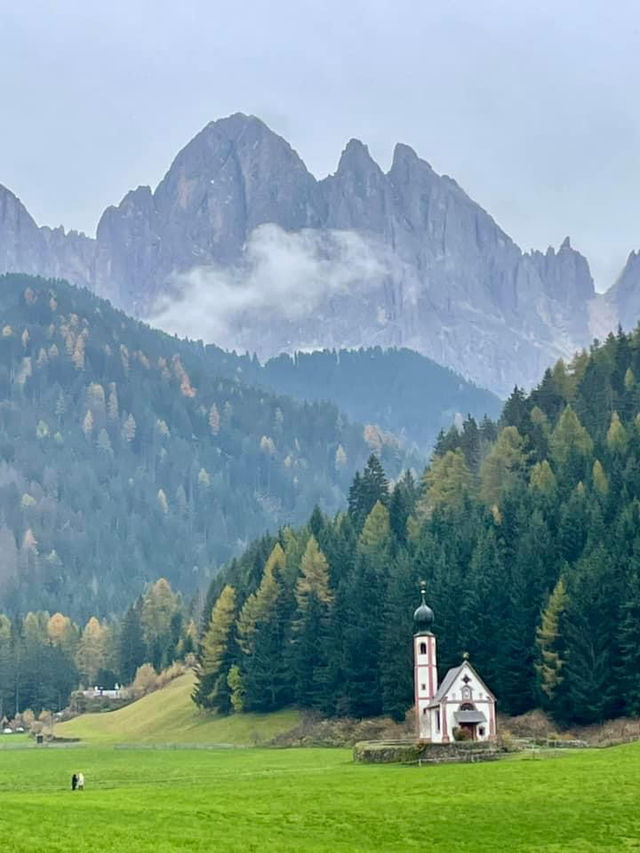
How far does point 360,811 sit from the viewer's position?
53031mm

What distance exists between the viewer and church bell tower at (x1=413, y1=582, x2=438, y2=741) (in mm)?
96500

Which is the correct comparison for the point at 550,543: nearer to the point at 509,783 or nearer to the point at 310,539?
the point at 310,539

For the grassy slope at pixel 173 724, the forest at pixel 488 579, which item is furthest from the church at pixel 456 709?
the grassy slope at pixel 173 724

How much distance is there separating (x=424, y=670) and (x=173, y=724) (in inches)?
1883

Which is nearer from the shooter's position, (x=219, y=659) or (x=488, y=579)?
(x=488, y=579)

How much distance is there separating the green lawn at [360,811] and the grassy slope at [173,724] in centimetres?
4920

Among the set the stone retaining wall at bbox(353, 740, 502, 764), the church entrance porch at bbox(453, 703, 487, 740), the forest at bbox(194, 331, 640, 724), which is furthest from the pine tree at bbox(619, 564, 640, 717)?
the stone retaining wall at bbox(353, 740, 502, 764)

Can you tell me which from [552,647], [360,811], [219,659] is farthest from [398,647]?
[360,811]

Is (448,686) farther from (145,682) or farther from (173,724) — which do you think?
(145,682)

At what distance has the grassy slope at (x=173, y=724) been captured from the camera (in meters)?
122

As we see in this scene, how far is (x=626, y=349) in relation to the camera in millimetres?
154500

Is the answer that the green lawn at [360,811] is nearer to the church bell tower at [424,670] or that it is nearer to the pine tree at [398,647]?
the church bell tower at [424,670]

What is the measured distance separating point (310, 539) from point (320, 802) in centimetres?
8163

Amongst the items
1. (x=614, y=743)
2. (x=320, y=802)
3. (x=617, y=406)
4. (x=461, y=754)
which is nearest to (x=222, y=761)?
(x=461, y=754)
